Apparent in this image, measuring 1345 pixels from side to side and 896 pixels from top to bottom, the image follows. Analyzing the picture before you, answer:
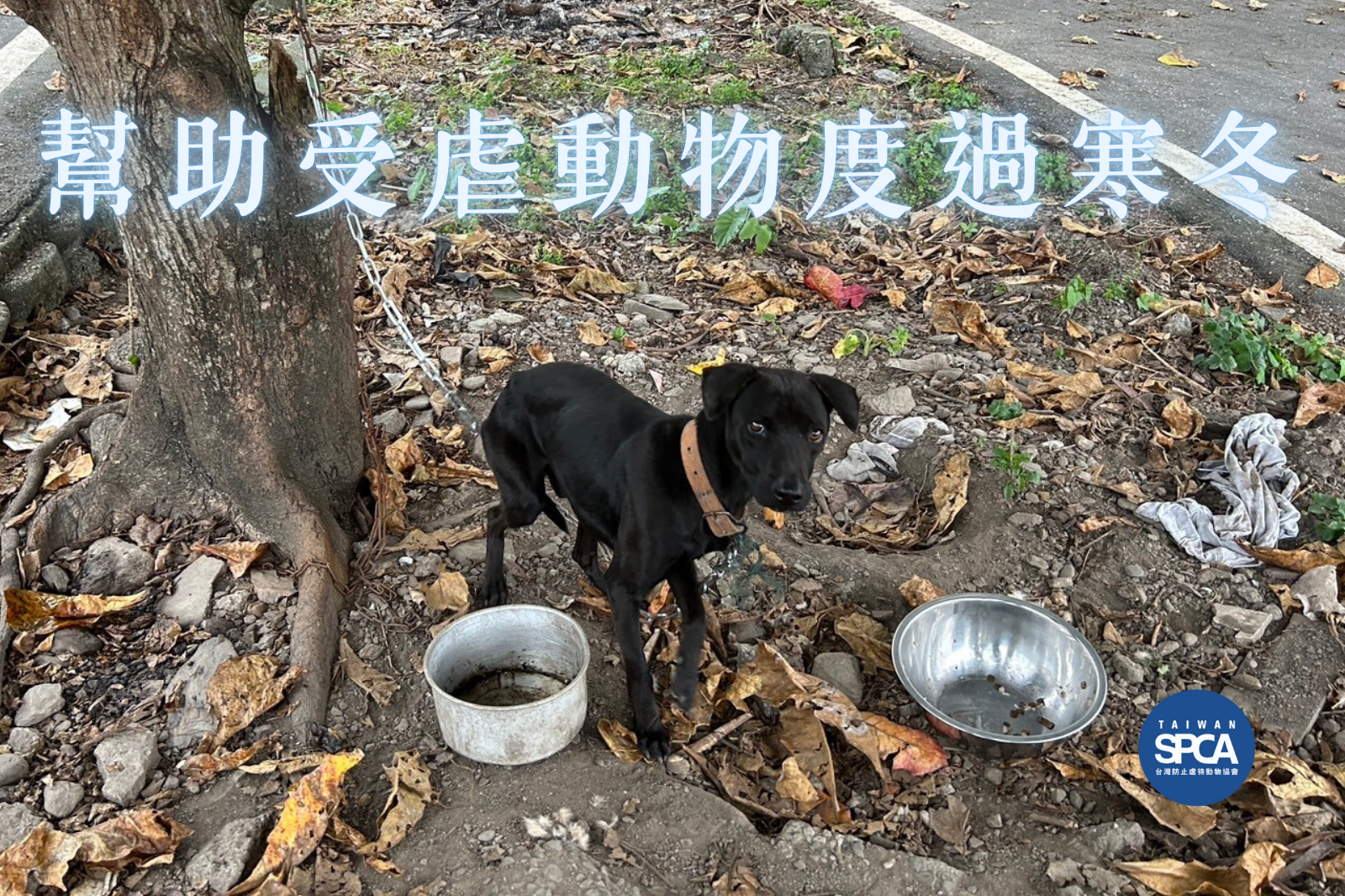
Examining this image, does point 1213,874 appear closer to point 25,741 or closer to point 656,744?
point 656,744

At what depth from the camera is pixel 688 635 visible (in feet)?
13.1

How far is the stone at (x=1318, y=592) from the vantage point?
4500mm

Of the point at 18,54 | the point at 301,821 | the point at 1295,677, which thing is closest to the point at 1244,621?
the point at 1295,677

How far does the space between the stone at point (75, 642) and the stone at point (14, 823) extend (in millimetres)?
742

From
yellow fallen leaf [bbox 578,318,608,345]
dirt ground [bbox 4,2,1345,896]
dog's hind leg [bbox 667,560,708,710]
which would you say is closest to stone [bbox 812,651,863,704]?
dirt ground [bbox 4,2,1345,896]

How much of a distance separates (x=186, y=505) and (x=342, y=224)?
4.76 feet

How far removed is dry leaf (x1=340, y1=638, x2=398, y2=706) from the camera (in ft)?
13.4

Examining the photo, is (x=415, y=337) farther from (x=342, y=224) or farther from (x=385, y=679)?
(x=385, y=679)

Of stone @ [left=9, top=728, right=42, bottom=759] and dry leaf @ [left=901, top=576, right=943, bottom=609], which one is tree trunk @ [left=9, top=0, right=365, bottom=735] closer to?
stone @ [left=9, top=728, right=42, bottom=759]

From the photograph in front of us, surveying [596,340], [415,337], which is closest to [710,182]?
[596,340]

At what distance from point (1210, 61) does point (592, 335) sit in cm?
836

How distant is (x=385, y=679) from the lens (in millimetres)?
4172

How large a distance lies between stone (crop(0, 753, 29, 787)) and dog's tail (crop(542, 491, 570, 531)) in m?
2.13

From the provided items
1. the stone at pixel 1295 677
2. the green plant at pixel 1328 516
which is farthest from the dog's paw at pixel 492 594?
the green plant at pixel 1328 516
